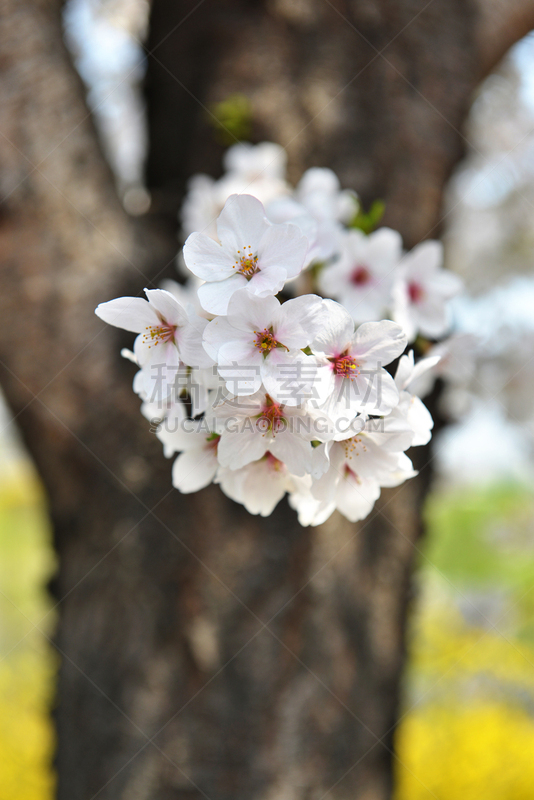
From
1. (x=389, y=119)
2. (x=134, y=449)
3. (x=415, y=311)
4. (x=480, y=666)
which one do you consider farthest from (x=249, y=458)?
(x=480, y=666)

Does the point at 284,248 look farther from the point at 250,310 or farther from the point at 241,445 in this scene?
the point at 241,445

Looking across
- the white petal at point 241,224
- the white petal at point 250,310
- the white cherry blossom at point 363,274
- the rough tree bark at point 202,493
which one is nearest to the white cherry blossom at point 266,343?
the white petal at point 250,310

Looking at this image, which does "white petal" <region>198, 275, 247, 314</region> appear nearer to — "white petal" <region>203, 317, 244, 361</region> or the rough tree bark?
"white petal" <region>203, 317, 244, 361</region>

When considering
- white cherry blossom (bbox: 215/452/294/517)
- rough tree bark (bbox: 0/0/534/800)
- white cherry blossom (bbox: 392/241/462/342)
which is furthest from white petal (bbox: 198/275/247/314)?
rough tree bark (bbox: 0/0/534/800)

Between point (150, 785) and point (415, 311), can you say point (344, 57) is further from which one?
point (150, 785)

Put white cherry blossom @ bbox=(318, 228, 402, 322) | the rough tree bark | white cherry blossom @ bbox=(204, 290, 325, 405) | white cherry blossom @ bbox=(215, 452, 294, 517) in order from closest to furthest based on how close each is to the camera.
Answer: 1. white cherry blossom @ bbox=(204, 290, 325, 405)
2. white cherry blossom @ bbox=(215, 452, 294, 517)
3. white cherry blossom @ bbox=(318, 228, 402, 322)
4. the rough tree bark

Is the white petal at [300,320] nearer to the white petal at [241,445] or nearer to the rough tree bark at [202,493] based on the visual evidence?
the white petal at [241,445]
